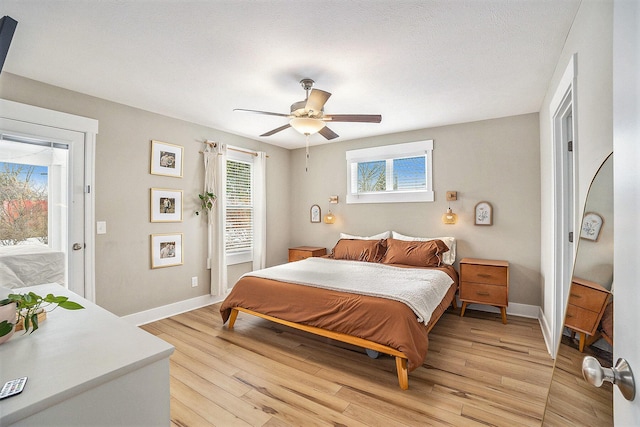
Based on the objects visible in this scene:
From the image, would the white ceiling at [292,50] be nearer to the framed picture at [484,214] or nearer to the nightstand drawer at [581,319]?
the framed picture at [484,214]

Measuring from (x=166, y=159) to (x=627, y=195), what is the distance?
4.18m

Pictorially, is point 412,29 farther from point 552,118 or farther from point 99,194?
point 99,194

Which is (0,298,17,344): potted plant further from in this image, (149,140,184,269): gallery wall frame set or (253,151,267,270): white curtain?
(253,151,267,270): white curtain

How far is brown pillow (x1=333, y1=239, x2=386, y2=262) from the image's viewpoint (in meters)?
4.25

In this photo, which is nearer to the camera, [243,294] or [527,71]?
[527,71]

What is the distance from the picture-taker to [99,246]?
3.20 meters

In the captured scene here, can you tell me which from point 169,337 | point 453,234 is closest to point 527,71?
point 453,234

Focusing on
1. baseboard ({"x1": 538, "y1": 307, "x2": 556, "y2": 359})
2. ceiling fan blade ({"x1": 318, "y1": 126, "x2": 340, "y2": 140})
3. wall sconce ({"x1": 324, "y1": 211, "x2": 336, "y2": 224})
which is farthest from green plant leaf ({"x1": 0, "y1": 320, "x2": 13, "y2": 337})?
wall sconce ({"x1": 324, "y1": 211, "x2": 336, "y2": 224})

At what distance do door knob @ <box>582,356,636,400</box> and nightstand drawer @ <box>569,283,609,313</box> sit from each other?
38cm

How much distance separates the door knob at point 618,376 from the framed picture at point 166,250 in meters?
4.03

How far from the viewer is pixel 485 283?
141 inches

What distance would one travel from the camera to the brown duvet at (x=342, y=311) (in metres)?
2.28

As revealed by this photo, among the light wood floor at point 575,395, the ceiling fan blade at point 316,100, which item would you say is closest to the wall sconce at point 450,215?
the ceiling fan blade at point 316,100

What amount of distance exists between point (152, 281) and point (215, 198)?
1.35 metres
